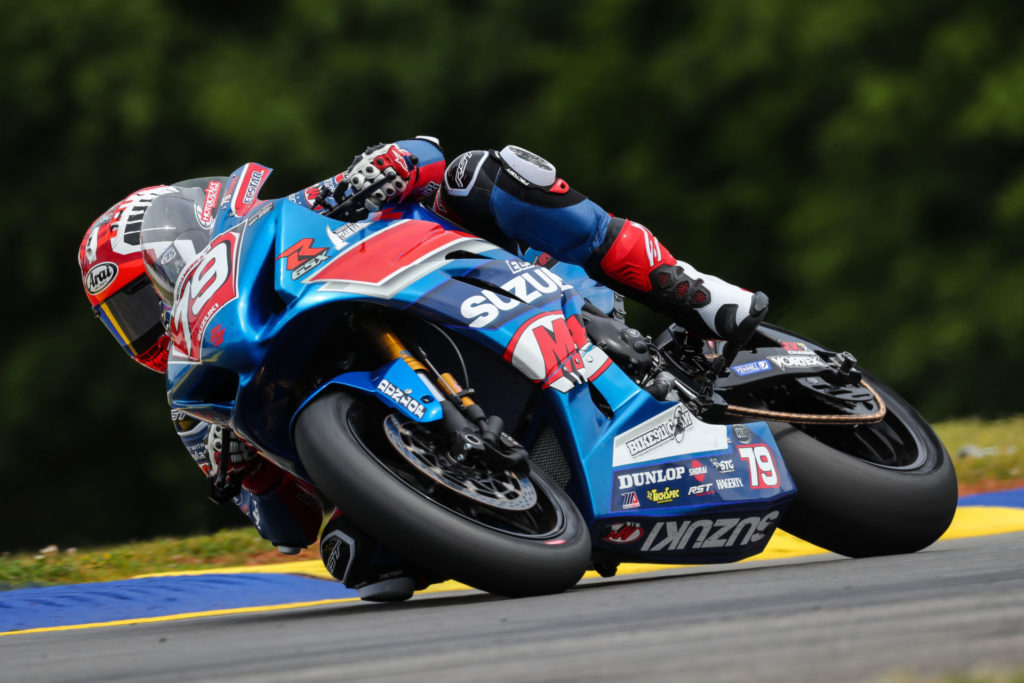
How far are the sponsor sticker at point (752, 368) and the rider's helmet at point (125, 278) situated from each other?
1698 mm

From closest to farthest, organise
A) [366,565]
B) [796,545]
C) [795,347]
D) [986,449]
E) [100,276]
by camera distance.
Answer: [366,565] < [100,276] < [795,347] < [796,545] < [986,449]

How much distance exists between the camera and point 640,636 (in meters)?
2.49

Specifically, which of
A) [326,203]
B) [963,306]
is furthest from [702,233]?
[326,203]

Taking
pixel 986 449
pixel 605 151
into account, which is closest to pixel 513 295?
pixel 986 449

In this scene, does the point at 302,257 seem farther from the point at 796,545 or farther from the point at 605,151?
the point at 605,151

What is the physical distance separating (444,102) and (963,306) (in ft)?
16.9

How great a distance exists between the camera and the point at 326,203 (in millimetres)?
3840

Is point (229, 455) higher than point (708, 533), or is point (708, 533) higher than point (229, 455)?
point (708, 533)

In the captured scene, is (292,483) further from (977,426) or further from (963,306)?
(963,306)

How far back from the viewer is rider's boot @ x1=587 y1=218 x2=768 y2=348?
4.09 metres

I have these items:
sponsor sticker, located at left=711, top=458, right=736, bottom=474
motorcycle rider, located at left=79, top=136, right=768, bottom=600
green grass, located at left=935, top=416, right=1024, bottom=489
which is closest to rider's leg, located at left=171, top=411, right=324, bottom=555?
motorcycle rider, located at left=79, top=136, right=768, bottom=600

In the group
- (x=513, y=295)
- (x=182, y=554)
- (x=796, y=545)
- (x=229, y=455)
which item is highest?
(x=513, y=295)

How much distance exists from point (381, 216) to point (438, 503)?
0.97 metres

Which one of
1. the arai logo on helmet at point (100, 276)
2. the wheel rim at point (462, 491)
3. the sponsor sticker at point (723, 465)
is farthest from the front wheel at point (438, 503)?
the arai logo on helmet at point (100, 276)
